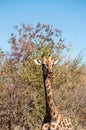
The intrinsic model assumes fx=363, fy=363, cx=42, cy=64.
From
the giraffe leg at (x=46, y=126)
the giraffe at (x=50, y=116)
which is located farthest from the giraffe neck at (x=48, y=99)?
the giraffe leg at (x=46, y=126)

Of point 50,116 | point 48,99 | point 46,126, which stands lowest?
point 46,126

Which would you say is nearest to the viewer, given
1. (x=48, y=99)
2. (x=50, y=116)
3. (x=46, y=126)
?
(x=46, y=126)

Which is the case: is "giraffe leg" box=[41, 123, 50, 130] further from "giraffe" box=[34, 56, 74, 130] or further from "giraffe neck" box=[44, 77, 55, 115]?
"giraffe neck" box=[44, 77, 55, 115]

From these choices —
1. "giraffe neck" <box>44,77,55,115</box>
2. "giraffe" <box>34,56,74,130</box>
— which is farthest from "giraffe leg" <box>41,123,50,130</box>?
"giraffe neck" <box>44,77,55,115</box>

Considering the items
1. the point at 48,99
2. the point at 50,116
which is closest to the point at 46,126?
the point at 50,116

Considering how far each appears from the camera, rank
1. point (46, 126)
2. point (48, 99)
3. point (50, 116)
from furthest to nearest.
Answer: point (48, 99)
point (50, 116)
point (46, 126)

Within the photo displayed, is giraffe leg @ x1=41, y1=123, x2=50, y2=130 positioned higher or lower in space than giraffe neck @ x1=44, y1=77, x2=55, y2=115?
lower

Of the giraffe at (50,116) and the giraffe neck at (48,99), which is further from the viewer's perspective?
the giraffe neck at (48,99)

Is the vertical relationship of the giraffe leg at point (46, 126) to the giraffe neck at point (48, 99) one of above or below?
below

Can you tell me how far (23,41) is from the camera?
17625mm

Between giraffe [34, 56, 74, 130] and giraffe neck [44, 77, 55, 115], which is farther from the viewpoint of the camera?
giraffe neck [44, 77, 55, 115]

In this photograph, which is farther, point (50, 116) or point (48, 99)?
point (48, 99)

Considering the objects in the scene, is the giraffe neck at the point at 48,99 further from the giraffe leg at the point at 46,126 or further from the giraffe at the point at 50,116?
the giraffe leg at the point at 46,126

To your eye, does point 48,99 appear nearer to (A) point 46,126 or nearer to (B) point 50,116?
(B) point 50,116
